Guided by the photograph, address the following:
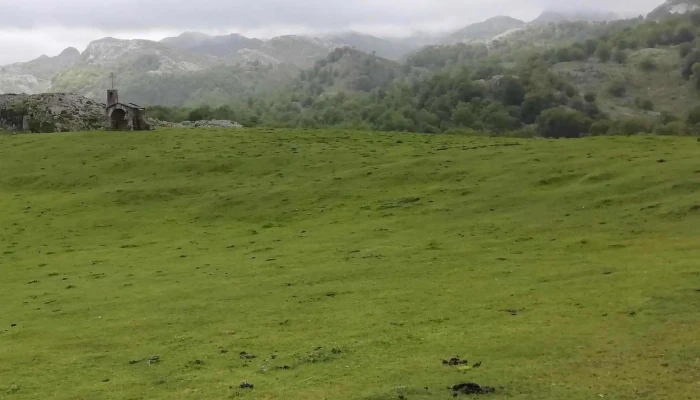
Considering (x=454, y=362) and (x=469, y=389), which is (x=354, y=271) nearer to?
(x=454, y=362)

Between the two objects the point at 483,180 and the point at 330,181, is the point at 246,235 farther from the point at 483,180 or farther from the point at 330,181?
the point at 483,180

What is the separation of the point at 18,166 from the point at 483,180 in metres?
38.1

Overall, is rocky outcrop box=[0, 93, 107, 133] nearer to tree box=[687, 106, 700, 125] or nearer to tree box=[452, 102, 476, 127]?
tree box=[452, 102, 476, 127]

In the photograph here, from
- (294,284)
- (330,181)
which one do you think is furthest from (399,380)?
(330,181)

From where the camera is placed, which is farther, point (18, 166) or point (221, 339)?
point (18, 166)

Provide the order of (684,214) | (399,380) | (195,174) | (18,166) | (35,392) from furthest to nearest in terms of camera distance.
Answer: (18,166), (195,174), (684,214), (35,392), (399,380)

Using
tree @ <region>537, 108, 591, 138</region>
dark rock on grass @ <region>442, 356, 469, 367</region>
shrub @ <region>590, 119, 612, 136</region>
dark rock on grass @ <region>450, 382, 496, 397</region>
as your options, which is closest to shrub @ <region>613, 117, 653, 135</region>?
shrub @ <region>590, 119, 612, 136</region>

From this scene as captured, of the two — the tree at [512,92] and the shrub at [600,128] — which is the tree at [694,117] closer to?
the shrub at [600,128]

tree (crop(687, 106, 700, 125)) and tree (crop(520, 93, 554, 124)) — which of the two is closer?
tree (crop(687, 106, 700, 125))

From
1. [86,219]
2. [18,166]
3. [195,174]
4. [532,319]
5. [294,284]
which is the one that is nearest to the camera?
[532,319]

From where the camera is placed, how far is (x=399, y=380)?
14398 millimetres

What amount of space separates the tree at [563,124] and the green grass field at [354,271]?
4342 inches

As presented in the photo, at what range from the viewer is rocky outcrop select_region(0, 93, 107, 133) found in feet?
265

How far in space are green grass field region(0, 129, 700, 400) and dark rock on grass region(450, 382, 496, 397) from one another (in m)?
0.34
